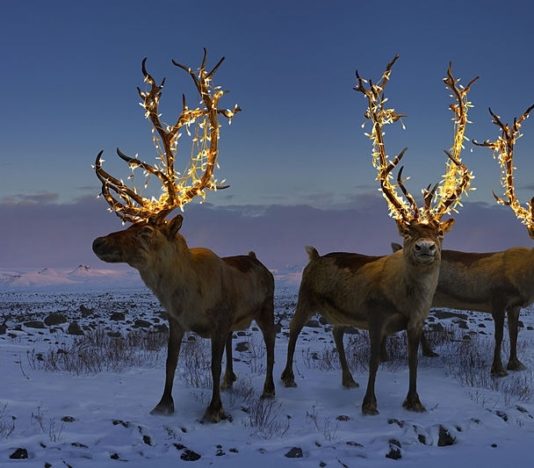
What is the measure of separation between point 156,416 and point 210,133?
11.9 ft

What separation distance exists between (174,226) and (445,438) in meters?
3.99

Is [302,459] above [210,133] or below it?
below

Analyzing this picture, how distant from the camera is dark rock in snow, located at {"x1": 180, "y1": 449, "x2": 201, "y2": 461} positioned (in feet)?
19.9

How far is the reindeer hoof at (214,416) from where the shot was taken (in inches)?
282

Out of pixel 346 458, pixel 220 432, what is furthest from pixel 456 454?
pixel 220 432

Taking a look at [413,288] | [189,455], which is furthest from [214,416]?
[413,288]

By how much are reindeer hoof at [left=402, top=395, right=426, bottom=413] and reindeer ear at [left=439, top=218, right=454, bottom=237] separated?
7.10 feet

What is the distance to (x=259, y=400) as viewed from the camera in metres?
8.23

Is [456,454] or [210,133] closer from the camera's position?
[456,454]

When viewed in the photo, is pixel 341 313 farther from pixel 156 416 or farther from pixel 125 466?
pixel 125 466

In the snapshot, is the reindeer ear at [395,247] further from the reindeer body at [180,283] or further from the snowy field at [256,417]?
the reindeer body at [180,283]

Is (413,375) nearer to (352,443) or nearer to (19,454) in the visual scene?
(352,443)

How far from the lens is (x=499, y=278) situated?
11633 millimetres

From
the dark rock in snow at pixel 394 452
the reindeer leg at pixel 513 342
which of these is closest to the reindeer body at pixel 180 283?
the dark rock in snow at pixel 394 452
